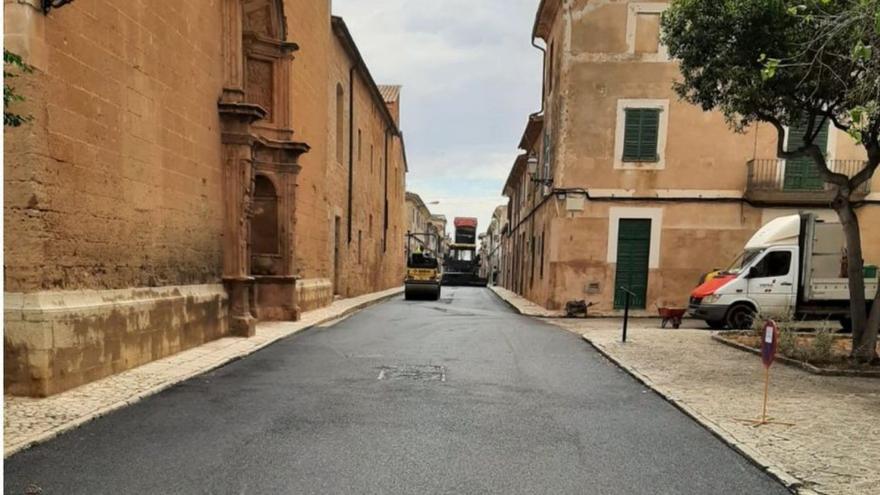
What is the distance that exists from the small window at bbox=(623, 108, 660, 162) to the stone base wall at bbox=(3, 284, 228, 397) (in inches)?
544

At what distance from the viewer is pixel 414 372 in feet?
24.8

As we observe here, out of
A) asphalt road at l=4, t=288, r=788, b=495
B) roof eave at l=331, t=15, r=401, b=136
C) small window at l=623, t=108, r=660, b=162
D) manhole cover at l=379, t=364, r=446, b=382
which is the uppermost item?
roof eave at l=331, t=15, r=401, b=136

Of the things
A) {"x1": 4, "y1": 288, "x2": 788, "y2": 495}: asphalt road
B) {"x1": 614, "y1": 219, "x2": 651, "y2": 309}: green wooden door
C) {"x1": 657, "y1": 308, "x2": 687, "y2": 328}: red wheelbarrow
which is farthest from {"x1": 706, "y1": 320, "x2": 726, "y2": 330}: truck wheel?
{"x1": 4, "y1": 288, "x2": 788, "y2": 495}: asphalt road

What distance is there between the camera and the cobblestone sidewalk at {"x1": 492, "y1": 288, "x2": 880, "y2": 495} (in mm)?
4250

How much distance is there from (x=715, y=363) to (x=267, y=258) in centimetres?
996

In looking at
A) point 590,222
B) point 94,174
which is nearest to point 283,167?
point 94,174

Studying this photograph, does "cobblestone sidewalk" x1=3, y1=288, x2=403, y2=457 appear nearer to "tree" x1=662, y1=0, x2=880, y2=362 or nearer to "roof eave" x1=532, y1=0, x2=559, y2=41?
"tree" x1=662, y1=0, x2=880, y2=362

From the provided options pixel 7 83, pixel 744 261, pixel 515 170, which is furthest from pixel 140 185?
pixel 515 170

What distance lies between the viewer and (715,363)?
8805mm

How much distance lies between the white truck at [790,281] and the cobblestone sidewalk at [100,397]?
36.6ft

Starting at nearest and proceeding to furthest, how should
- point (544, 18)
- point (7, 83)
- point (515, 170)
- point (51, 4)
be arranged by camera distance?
1. point (7, 83)
2. point (51, 4)
3. point (544, 18)
4. point (515, 170)

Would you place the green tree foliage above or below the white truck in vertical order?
above

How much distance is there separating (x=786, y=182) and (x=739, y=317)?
6.04m

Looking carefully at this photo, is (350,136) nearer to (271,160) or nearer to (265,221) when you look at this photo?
(271,160)
